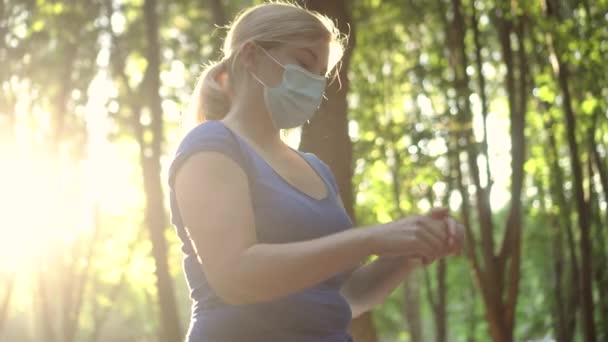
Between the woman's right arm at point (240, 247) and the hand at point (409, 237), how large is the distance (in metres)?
0.01

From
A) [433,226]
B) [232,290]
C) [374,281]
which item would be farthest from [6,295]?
[433,226]

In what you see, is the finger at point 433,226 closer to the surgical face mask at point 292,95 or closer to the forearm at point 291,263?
the forearm at point 291,263

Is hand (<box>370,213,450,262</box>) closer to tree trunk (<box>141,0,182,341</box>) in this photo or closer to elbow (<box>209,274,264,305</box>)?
elbow (<box>209,274,264,305</box>)

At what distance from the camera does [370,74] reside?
21219 millimetres

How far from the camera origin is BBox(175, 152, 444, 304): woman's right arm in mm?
2418

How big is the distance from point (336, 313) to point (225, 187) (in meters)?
0.47

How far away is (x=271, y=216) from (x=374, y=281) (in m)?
0.56

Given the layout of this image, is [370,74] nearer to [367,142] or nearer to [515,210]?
[367,142]

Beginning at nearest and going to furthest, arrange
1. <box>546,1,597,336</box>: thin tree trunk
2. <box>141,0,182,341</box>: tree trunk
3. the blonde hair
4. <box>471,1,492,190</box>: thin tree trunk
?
1. the blonde hair
2. <box>471,1,492,190</box>: thin tree trunk
3. <box>546,1,597,336</box>: thin tree trunk
4. <box>141,0,182,341</box>: tree trunk

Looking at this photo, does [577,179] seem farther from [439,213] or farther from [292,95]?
[439,213]

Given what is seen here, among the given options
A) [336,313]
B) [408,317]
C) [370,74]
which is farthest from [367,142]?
[336,313]

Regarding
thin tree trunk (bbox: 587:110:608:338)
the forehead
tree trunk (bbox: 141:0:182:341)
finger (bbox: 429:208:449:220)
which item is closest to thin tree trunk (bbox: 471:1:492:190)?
thin tree trunk (bbox: 587:110:608:338)

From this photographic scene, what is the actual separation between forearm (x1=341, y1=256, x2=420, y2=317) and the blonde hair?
0.57 m

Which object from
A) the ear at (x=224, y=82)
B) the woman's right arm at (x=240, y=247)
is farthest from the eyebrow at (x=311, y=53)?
the woman's right arm at (x=240, y=247)
